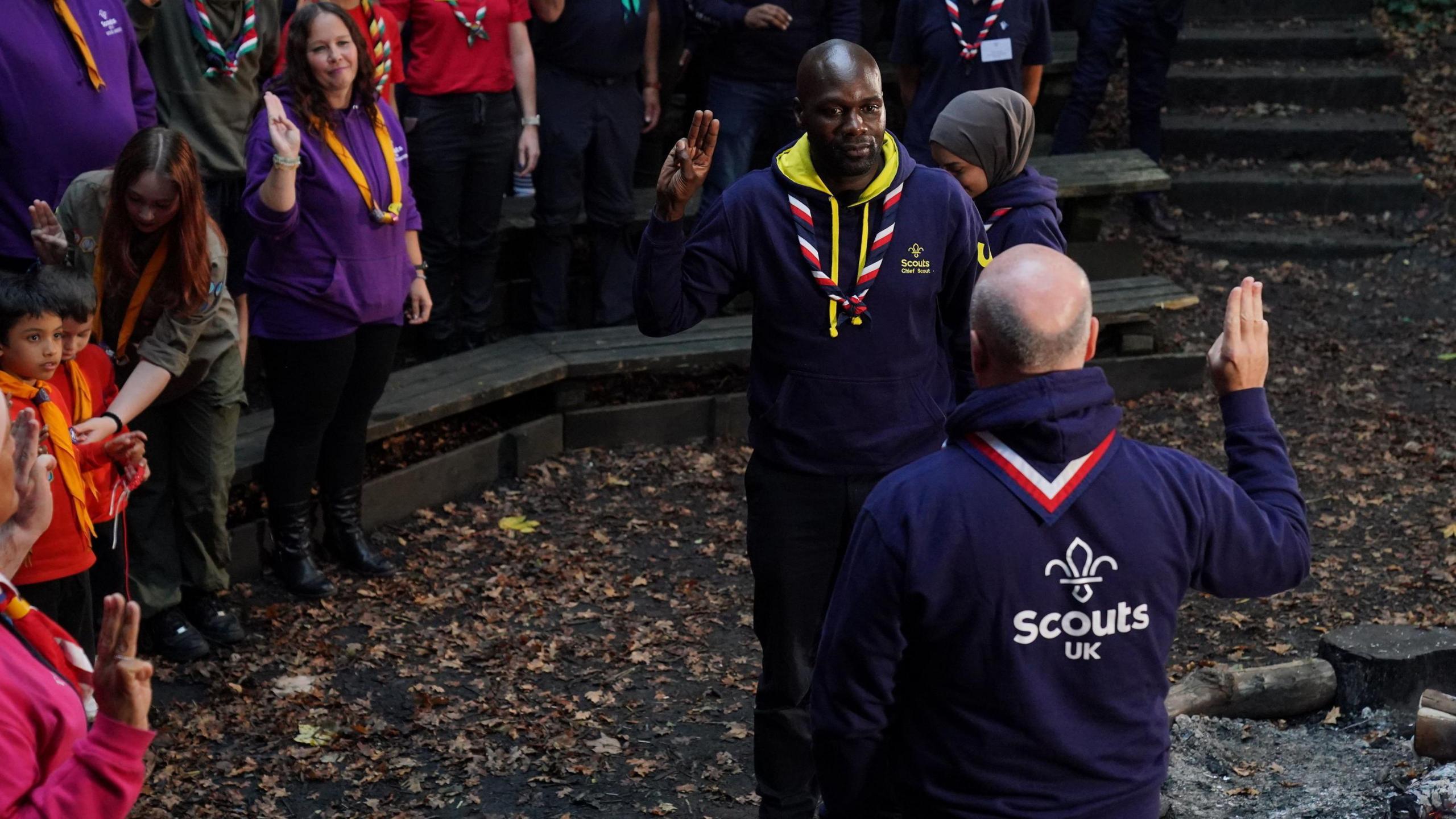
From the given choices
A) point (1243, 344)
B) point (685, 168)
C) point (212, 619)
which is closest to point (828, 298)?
point (685, 168)

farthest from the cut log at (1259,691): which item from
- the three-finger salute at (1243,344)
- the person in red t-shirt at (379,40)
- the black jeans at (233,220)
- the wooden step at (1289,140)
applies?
the wooden step at (1289,140)

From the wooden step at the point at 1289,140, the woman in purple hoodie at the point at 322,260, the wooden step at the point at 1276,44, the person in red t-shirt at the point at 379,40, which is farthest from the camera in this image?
the wooden step at the point at 1276,44

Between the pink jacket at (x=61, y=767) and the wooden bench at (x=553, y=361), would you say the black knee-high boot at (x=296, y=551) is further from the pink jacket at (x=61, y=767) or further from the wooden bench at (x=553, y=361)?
the pink jacket at (x=61, y=767)

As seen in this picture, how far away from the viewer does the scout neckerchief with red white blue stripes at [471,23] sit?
23.5 ft

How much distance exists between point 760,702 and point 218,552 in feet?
8.16

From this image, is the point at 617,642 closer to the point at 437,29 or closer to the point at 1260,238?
the point at 437,29

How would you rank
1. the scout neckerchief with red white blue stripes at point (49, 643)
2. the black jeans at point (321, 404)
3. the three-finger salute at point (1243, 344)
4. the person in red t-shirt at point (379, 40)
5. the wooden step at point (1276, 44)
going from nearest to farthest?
the scout neckerchief with red white blue stripes at point (49, 643) → the three-finger salute at point (1243, 344) → the black jeans at point (321, 404) → the person in red t-shirt at point (379, 40) → the wooden step at point (1276, 44)

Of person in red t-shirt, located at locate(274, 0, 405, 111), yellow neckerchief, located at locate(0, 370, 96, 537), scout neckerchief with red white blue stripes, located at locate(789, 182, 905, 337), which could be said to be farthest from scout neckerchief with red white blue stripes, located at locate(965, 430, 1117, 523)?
person in red t-shirt, located at locate(274, 0, 405, 111)

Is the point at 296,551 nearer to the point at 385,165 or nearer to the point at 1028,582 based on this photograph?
the point at 385,165

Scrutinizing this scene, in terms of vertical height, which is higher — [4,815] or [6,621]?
[6,621]

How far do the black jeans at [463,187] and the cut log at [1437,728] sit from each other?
15.5 feet

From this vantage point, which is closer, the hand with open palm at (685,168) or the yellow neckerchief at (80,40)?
the hand with open palm at (685,168)

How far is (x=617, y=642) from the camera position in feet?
19.5

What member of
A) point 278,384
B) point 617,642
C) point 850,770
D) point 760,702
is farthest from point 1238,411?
point 278,384
